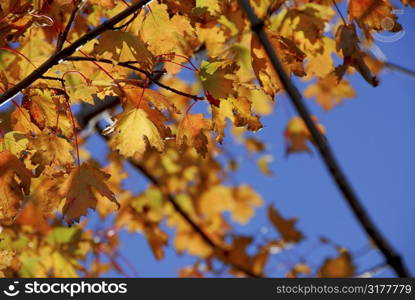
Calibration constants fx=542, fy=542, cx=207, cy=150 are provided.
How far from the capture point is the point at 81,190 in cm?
157

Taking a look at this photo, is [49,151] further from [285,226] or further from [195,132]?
[285,226]

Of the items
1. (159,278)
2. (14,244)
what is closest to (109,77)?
(159,278)

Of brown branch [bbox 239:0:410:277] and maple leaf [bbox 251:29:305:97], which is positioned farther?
maple leaf [bbox 251:29:305:97]

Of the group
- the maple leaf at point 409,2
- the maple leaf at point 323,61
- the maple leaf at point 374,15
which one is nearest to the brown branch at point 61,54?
the maple leaf at point 374,15

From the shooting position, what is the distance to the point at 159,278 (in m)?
2.04

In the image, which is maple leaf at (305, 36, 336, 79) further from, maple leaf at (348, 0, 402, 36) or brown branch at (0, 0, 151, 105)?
brown branch at (0, 0, 151, 105)

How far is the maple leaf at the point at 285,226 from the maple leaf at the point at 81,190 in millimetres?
2273

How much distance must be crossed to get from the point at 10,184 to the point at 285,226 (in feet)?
8.15

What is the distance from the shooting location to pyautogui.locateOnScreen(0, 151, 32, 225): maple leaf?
1.57m

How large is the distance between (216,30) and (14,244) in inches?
54.4

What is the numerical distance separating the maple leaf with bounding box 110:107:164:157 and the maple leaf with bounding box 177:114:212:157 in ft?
0.28

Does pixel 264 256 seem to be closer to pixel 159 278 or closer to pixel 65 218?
pixel 159 278

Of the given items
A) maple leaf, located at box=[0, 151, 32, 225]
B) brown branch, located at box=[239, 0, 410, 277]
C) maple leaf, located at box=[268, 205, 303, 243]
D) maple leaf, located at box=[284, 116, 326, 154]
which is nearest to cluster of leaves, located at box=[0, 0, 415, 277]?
maple leaf, located at box=[0, 151, 32, 225]

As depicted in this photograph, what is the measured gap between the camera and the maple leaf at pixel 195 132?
5.55 feet
